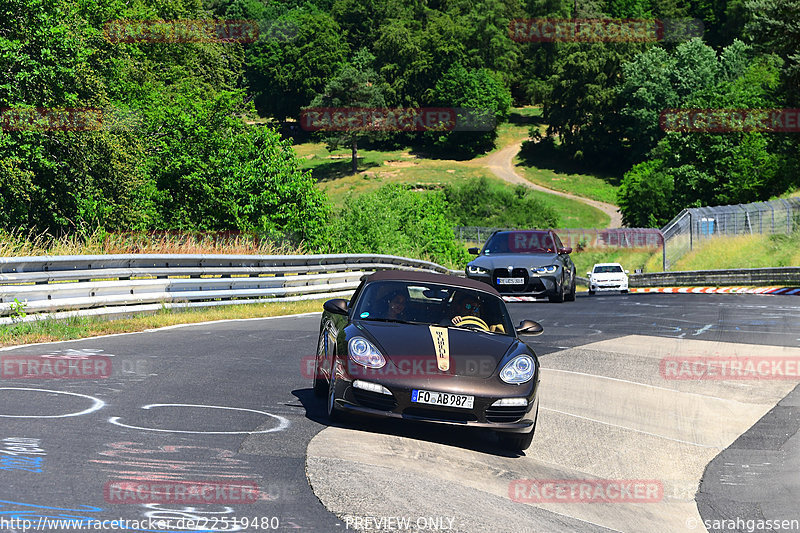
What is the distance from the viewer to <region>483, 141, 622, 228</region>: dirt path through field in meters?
97.4


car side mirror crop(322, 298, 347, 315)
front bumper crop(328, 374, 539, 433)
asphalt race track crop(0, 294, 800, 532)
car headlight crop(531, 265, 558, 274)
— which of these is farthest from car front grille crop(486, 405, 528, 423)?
car headlight crop(531, 265, 558, 274)

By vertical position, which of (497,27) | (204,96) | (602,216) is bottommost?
(602,216)

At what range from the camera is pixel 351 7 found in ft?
523

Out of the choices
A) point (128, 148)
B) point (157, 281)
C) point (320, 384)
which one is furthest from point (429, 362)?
point (128, 148)

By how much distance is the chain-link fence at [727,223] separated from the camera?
45.3 meters

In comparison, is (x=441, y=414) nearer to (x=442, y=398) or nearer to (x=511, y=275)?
(x=442, y=398)

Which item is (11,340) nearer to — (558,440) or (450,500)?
(558,440)

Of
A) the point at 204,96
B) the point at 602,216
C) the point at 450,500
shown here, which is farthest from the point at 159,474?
the point at 602,216

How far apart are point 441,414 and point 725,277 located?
3600cm

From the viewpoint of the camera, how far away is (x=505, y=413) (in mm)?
7461

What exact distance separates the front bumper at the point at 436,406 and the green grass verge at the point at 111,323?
6294mm

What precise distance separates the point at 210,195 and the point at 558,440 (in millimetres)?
26638

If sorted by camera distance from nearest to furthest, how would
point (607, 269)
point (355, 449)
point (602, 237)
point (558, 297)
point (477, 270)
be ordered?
point (355, 449) < point (477, 270) < point (558, 297) < point (607, 269) < point (602, 237)

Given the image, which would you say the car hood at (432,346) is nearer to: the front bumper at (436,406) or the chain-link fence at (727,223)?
the front bumper at (436,406)
